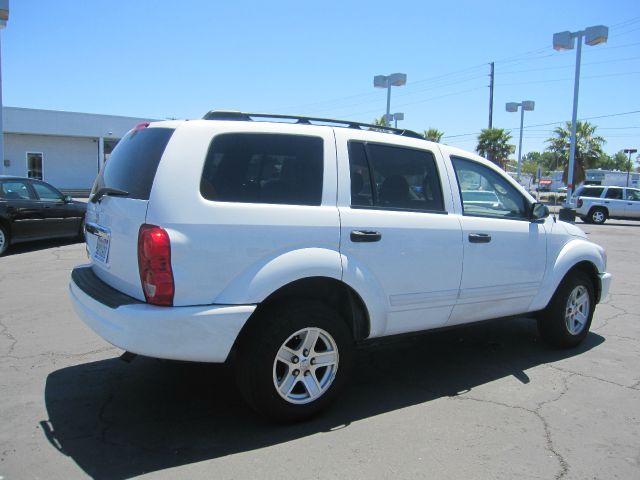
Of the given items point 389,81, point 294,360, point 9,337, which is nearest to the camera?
point 294,360

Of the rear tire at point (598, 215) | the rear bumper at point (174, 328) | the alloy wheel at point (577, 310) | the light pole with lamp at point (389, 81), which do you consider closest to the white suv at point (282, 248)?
the rear bumper at point (174, 328)

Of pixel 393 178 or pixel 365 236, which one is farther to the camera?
pixel 393 178

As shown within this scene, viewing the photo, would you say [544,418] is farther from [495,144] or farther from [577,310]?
[495,144]

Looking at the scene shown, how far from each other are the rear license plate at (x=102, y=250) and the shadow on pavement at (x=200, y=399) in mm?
1037

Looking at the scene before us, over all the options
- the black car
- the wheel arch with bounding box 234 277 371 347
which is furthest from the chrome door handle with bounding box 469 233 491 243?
the black car

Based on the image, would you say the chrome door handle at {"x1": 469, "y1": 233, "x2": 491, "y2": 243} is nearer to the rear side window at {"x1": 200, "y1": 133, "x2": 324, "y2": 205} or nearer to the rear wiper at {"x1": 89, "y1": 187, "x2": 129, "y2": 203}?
the rear side window at {"x1": 200, "y1": 133, "x2": 324, "y2": 205}

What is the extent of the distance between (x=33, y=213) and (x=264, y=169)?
8.94 metres

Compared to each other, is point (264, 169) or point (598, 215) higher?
point (264, 169)

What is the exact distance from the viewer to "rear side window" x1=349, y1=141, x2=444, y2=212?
3.76 meters

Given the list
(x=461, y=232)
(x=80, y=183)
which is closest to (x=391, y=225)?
(x=461, y=232)

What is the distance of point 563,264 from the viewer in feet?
16.3

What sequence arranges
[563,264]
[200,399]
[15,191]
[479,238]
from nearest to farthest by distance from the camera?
[200,399], [479,238], [563,264], [15,191]

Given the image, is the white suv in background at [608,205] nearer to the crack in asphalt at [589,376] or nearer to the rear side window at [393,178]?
the crack in asphalt at [589,376]

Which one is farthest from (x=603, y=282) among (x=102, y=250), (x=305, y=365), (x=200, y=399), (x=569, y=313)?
(x=102, y=250)
